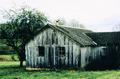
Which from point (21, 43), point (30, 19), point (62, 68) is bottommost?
point (62, 68)

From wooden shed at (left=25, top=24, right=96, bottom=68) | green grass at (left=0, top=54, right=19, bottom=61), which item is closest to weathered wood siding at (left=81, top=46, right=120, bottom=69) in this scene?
wooden shed at (left=25, top=24, right=96, bottom=68)

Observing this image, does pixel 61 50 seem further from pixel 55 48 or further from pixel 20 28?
pixel 20 28

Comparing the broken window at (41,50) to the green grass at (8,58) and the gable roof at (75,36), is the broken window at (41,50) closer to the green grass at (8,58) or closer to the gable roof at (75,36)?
the gable roof at (75,36)

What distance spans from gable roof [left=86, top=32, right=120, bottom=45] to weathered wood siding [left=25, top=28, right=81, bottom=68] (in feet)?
15.7

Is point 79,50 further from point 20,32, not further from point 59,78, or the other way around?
point 20,32

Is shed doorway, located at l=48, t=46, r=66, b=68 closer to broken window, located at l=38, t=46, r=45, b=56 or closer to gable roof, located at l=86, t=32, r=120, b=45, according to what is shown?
broken window, located at l=38, t=46, r=45, b=56

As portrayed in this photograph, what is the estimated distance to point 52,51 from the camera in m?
37.1

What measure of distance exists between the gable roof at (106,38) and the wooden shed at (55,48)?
1226 mm

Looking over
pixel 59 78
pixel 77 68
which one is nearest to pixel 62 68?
pixel 77 68

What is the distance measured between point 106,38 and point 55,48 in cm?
733

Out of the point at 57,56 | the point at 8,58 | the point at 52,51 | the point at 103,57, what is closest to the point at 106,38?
the point at 103,57

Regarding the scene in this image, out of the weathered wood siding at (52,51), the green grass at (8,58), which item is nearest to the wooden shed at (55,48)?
the weathered wood siding at (52,51)

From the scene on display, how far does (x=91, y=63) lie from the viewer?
124 feet

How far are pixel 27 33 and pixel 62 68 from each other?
10.1m
